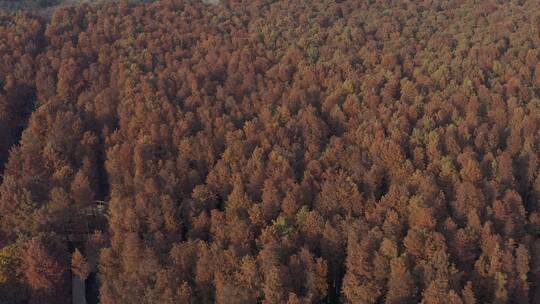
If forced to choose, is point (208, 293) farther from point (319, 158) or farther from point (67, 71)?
point (67, 71)

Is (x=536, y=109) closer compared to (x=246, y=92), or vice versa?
(x=536, y=109)

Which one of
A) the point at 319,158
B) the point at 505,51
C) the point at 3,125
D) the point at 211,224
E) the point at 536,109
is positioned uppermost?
the point at 505,51

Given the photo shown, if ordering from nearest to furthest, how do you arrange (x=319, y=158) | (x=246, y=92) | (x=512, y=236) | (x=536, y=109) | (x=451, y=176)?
1. (x=512, y=236)
2. (x=451, y=176)
3. (x=319, y=158)
4. (x=536, y=109)
5. (x=246, y=92)

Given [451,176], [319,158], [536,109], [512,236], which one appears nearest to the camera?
[512,236]

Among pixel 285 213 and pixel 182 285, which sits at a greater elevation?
pixel 285 213

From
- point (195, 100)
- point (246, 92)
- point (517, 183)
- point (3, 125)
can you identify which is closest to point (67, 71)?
point (3, 125)

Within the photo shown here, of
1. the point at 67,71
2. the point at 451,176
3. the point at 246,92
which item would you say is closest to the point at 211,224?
the point at 451,176
